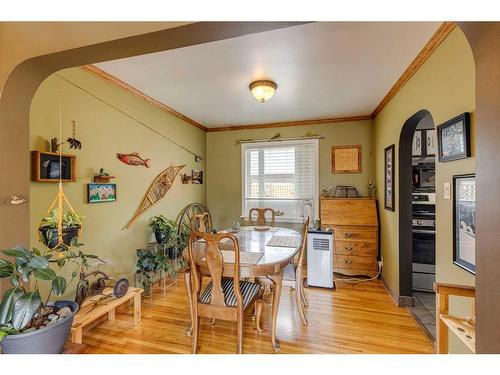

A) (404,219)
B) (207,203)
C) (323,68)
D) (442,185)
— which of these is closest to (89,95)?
(323,68)

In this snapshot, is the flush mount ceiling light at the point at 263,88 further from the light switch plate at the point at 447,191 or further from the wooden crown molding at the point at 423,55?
the light switch plate at the point at 447,191

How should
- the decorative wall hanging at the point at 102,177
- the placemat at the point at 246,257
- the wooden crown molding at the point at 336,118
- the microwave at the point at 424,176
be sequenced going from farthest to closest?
the microwave at the point at 424,176
the decorative wall hanging at the point at 102,177
the placemat at the point at 246,257
the wooden crown molding at the point at 336,118

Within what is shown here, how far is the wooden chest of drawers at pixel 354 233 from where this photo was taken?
11.5 ft

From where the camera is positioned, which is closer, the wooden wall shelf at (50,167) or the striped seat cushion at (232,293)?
the wooden wall shelf at (50,167)

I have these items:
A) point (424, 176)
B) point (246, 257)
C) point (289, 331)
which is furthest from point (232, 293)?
point (424, 176)

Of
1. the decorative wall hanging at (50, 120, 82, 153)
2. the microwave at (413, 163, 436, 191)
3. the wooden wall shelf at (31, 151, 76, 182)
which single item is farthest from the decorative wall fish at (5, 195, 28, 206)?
the microwave at (413, 163, 436, 191)

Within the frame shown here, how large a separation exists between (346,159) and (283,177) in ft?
3.57

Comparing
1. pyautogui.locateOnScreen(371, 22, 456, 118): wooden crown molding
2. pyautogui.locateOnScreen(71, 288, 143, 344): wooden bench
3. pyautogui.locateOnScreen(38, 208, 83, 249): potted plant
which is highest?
pyautogui.locateOnScreen(371, 22, 456, 118): wooden crown molding

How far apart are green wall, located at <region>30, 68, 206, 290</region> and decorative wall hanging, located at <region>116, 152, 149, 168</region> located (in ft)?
0.16

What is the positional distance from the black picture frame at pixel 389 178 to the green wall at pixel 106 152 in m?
2.94

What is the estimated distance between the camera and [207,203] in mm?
4773

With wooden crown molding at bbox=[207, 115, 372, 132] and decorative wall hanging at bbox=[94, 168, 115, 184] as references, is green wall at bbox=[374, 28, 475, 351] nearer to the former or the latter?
wooden crown molding at bbox=[207, 115, 372, 132]

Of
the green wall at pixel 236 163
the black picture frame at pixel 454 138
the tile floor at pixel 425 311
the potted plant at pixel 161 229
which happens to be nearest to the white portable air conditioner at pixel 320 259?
the tile floor at pixel 425 311

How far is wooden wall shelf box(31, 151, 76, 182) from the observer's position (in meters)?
1.82
